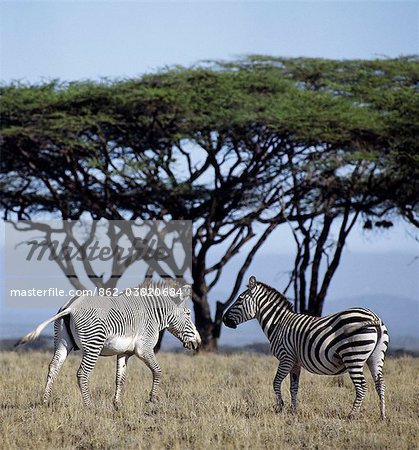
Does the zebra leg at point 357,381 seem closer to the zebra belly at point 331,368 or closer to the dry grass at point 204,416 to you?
the dry grass at point 204,416

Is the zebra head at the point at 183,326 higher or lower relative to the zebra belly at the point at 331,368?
higher

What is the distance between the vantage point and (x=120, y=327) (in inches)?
435

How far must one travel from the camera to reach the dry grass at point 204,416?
8.78 meters

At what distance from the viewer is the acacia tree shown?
2161 cm

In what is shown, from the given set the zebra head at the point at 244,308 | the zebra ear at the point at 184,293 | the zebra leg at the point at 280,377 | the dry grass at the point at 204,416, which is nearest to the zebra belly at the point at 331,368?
the zebra leg at the point at 280,377

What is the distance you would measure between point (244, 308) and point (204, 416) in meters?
1.73

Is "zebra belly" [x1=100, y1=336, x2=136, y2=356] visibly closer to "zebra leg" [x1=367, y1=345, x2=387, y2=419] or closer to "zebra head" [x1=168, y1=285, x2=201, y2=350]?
"zebra head" [x1=168, y1=285, x2=201, y2=350]

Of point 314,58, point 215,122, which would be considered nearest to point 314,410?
point 215,122

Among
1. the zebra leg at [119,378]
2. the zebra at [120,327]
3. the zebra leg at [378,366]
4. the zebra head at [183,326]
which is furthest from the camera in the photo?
the zebra head at [183,326]

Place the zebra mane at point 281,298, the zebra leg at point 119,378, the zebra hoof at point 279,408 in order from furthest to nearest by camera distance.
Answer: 1. the zebra mane at point 281,298
2. the zebra leg at point 119,378
3. the zebra hoof at point 279,408

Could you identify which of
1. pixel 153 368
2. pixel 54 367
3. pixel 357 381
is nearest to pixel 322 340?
pixel 357 381

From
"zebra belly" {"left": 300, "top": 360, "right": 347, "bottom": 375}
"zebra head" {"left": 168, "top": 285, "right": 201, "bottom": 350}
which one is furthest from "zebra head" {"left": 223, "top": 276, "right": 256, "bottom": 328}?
"zebra belly" {"left": 300, "top": 360, "right": 347, "bottom": 375}

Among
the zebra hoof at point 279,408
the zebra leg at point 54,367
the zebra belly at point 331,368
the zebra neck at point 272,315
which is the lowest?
the zebra hoof at point 279,408

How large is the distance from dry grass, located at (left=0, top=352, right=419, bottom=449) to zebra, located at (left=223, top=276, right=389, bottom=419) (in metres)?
0.46
